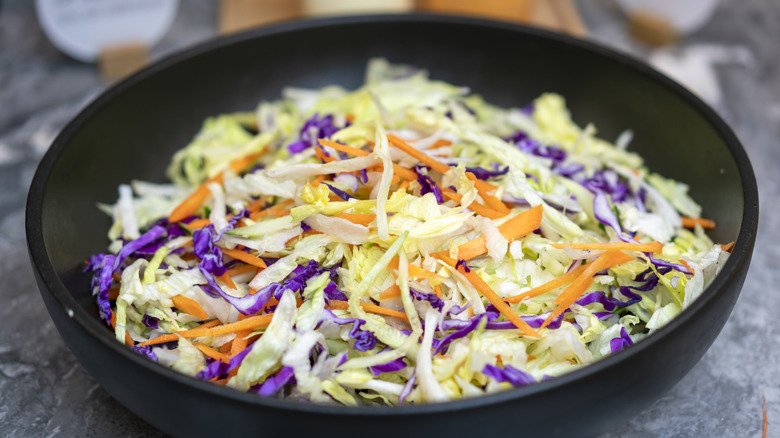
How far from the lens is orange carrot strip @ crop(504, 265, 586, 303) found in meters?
1.12

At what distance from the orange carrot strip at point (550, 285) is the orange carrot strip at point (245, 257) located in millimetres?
440

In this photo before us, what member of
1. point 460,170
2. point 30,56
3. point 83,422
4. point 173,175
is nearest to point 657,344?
point 460,170

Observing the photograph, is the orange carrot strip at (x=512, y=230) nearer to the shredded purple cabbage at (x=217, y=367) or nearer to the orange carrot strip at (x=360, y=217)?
the orange carrot strip at (x=360, y=217)

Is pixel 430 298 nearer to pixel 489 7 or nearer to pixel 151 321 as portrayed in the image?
pixel 151 321

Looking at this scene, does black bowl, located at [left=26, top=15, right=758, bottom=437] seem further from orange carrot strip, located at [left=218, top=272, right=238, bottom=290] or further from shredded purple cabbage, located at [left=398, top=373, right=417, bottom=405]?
orange carrot strip, located at [left=218, top=272, right=238, bottom=290]

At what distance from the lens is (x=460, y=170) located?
4.06 ft

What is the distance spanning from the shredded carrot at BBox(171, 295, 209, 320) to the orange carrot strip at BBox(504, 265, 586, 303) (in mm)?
527

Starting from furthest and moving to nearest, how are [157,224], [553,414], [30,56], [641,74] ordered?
1. [30,56]
2. [641,74]
3. [157,224]
4. [553,414]

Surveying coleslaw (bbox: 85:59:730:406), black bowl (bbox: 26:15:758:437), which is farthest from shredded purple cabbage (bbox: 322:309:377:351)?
black bowl (bbox: 26:15:758:437)

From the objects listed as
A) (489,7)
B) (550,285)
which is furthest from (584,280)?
(489,7)

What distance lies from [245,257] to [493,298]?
1.50 ft

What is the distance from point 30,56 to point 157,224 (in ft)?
4.21

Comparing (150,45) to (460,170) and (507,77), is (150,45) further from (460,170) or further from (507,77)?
(460,170)

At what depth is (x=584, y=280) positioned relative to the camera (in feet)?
3.73
